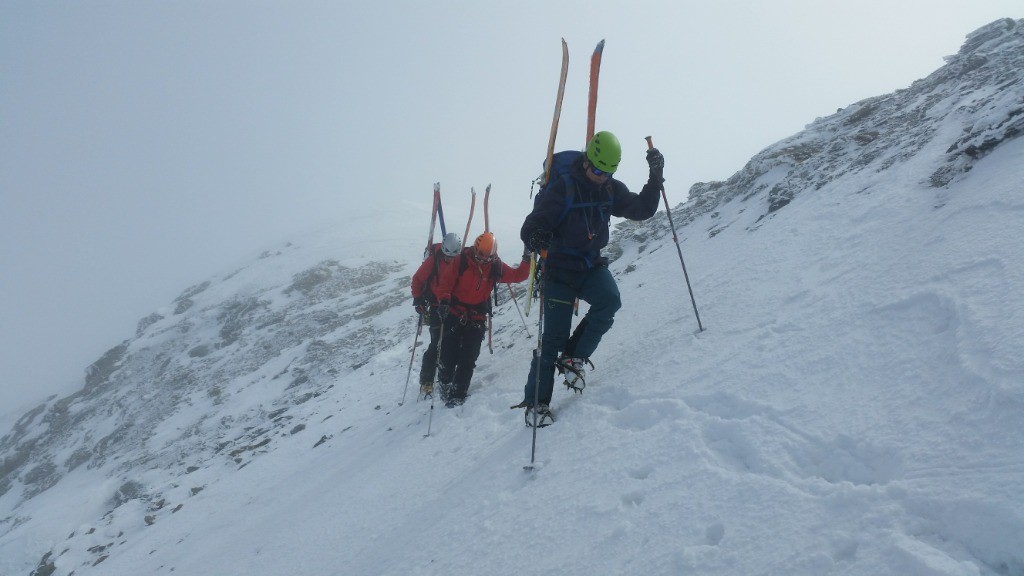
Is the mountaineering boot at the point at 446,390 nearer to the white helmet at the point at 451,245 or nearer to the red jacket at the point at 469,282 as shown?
the red jacket at the point at 469,282

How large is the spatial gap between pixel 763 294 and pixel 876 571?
391cm

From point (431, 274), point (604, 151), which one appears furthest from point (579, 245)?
point (431, 274)

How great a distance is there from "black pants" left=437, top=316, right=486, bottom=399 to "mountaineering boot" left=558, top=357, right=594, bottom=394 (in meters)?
2.98

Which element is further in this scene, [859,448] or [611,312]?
[611,312]

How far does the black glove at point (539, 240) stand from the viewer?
528 cm

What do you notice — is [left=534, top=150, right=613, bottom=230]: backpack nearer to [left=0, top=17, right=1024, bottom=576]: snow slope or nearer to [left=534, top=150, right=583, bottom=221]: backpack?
[left=534, top=150, right=583, bottom=221]: backpack

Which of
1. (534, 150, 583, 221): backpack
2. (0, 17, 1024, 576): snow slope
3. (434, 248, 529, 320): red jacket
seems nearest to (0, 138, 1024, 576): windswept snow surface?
(0, 17, 1024, 576): snow slope

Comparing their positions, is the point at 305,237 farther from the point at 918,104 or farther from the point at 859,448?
the point at 859,448

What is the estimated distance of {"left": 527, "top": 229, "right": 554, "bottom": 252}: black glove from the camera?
528 cm

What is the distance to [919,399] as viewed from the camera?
10.9ft

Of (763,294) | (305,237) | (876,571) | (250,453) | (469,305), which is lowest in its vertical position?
(250,453)

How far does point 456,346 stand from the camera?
345 inches

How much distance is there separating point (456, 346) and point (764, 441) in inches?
230

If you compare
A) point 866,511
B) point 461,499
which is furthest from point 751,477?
point 461,499
